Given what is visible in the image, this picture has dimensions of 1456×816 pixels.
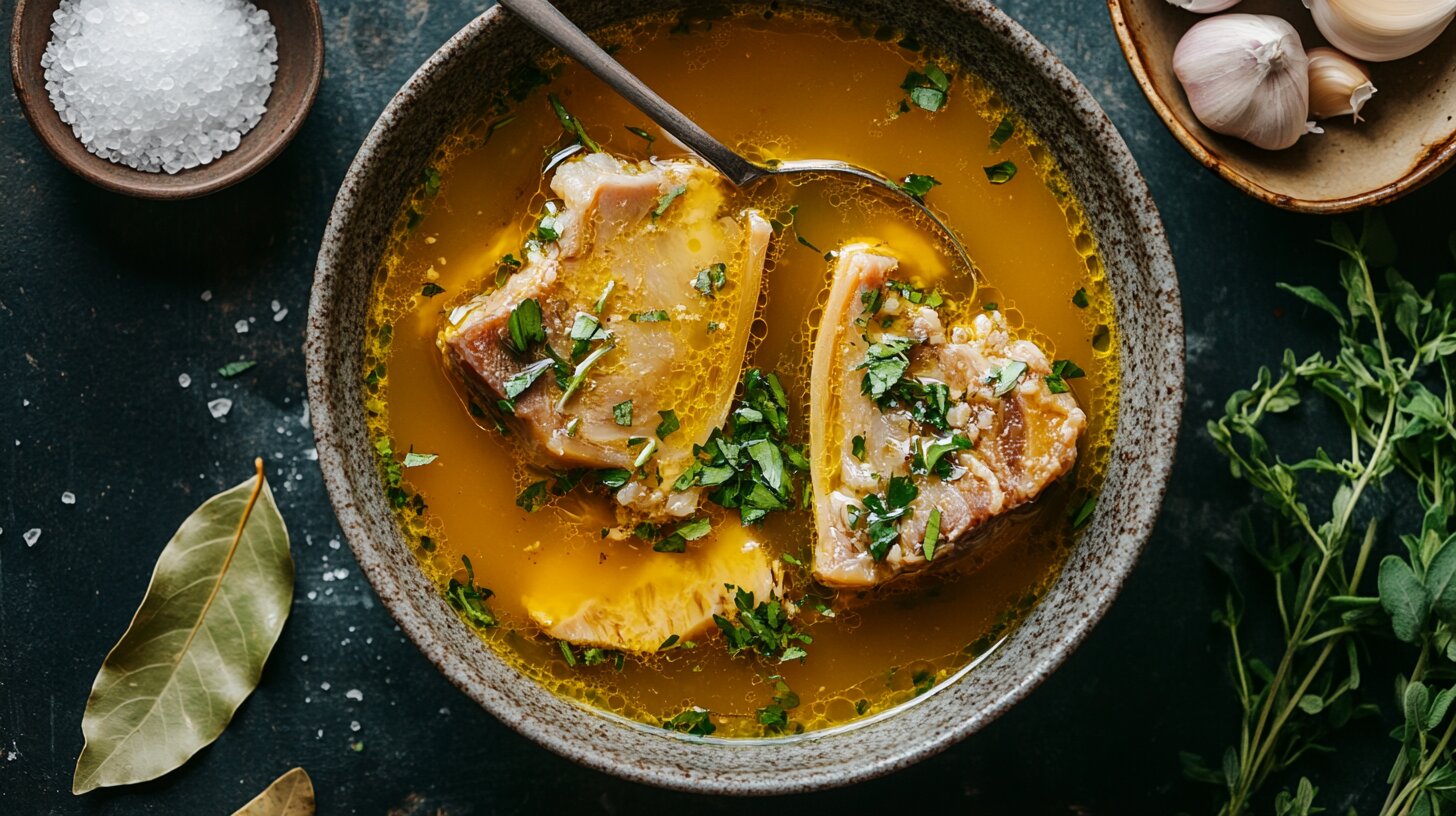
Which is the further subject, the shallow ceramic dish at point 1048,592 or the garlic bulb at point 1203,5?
the garlic bulb at point 1203,5

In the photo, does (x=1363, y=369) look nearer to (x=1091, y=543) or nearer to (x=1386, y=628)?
(x=1386, y=628)

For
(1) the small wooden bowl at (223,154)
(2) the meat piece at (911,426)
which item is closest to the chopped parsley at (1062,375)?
(2) the meat piece at (911,426)

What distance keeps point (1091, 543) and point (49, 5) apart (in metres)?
2.36

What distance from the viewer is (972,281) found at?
2.22m

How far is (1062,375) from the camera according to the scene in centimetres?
216

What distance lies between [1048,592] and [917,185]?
0.81m

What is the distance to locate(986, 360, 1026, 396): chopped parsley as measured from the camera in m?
2.07

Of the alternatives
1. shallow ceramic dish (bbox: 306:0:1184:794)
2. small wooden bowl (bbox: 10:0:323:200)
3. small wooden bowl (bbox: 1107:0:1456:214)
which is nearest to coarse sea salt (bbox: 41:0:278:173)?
small wooden bowl (bbox: 10:0:323:200)

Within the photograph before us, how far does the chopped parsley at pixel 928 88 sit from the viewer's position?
2227 mm

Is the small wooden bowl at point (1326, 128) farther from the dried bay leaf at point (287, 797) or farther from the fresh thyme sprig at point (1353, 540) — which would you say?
the dried bay leaf at point (287, 797)

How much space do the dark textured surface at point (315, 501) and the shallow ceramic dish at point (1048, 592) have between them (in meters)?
0.34

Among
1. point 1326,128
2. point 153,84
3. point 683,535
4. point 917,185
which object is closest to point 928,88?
point 917,185

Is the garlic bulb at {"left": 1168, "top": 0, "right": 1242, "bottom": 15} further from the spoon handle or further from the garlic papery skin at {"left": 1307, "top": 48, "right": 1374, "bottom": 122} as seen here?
the spoon handle

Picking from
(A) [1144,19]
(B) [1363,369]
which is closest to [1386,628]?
(B) [1363,369]
